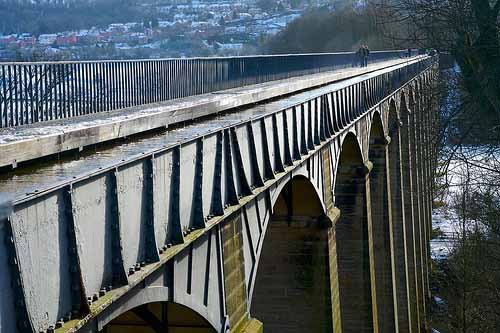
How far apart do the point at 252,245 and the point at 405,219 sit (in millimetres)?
29784

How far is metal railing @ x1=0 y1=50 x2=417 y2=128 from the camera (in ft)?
27.8

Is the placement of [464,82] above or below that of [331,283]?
above

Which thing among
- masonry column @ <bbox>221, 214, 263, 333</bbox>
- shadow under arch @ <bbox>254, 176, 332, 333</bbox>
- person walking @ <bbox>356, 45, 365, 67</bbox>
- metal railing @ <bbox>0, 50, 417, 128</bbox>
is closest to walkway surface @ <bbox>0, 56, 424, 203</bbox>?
metal railing @ <bbox>0, 50, 417, 128</bbox>

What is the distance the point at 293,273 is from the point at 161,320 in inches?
401

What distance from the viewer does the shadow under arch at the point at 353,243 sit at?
25.0 m

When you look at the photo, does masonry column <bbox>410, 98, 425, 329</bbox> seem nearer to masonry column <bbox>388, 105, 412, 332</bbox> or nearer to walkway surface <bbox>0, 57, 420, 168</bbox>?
masonry column <bbox>388, 105, 412, 332</bbox>

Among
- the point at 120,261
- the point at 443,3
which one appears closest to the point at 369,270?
the point at 443,3

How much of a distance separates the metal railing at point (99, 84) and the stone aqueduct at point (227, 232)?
61.9 inches

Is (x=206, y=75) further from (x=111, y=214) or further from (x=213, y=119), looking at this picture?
(x=111, y=214)

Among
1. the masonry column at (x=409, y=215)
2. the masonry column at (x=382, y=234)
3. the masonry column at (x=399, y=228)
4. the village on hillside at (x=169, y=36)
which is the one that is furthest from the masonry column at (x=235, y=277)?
the masonry column at (x=409, y=215)

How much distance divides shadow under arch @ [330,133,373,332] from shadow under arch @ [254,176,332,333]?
18.6 feet

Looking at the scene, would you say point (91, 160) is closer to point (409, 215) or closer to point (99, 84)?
point (99, 84)

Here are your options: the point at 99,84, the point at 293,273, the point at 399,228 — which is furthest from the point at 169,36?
the point at 99,84

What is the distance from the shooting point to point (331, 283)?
1925 cm
